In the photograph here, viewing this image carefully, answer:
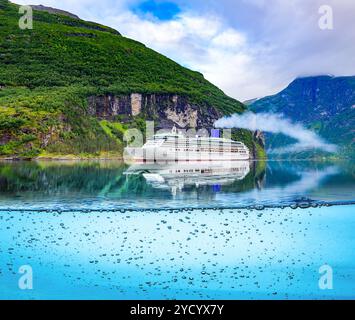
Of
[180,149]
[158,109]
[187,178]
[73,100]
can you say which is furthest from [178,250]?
[158,109]

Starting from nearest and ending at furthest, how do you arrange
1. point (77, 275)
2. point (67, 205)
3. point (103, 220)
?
point (77, 275)
point (103, 220)
point (67, 205)

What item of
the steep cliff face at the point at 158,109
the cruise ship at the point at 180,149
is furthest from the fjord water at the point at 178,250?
the steep cliff face at the point at 158,109

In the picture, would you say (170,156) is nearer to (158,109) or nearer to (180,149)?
(180,149)

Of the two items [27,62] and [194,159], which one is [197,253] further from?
[27,62]

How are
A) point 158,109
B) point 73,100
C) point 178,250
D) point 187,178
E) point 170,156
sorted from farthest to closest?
point 158,109 < point 73,100 < point 170,156 < point 187,178 < point 178,250

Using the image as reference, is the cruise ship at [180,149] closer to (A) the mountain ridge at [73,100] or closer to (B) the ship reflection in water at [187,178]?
(A) the mountain ridge at [73,100]
